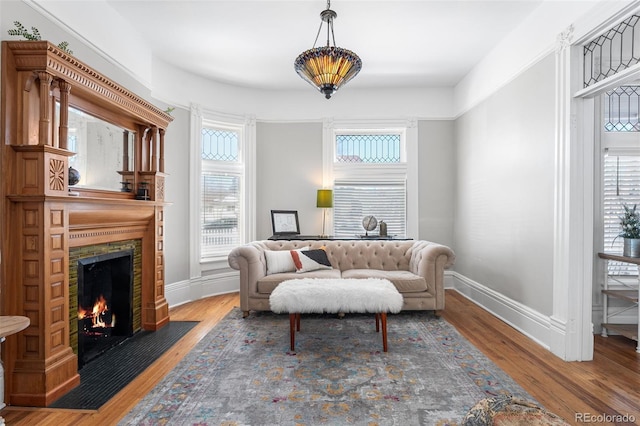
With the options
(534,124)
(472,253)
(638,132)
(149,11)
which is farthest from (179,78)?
(638,132)

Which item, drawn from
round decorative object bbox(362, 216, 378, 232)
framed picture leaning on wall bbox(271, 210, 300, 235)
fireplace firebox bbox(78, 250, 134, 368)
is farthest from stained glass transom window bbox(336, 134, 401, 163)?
fireplace firebox bbox(78, 250, 134, 368)

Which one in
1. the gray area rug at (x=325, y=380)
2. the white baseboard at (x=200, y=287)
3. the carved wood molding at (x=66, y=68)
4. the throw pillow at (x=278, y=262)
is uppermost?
the carved wood molding at (x=66, y=68)

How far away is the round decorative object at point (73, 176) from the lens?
2662 mm

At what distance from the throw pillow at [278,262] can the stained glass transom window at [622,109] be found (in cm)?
369

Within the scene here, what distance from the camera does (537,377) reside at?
2.62 meters

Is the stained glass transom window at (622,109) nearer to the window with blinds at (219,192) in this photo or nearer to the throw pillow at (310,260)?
the throw pillow at (310,260)

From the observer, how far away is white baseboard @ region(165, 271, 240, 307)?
4685 millimetres

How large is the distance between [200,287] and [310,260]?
1.74 metres

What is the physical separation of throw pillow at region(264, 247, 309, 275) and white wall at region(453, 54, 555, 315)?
96.6 inches

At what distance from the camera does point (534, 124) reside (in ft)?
11.3

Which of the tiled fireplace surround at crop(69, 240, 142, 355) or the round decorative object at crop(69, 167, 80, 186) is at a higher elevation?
the round decorative object at crop(69, 167, 80, 186)

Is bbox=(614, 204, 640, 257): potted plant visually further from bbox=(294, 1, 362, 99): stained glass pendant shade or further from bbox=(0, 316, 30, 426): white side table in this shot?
bbox=(0, 316, 30, 426): white side table

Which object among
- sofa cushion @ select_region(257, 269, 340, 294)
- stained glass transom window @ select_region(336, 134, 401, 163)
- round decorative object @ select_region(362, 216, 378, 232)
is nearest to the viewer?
sofa cushion @ select_region(257, 269, 340, 294)

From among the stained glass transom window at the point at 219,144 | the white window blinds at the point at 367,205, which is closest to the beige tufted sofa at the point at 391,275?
the white window blinds at the point at 367,205
